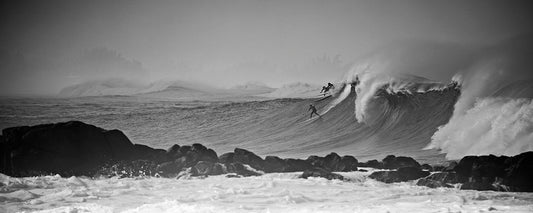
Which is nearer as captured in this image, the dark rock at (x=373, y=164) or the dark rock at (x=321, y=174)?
the dark rock at (x=321, y=174)

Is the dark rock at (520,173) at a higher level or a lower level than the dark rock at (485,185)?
higher

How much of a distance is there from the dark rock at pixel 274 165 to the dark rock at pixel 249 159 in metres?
0.08

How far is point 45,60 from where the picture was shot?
11.0 m

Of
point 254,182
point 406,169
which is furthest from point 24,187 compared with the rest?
point 406,169

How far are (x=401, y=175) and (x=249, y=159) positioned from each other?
2.35 m

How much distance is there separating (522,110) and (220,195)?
4.90 meters

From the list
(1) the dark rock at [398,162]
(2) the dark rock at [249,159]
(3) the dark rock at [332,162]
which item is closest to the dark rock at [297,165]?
(3) the dark rock at [332,162]

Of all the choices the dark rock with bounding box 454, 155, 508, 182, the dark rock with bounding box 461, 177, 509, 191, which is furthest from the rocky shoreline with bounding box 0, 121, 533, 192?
the dark rock with bounding box 461, 177, 509, 191

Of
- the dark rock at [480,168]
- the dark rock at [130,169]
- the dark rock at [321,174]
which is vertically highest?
the dark rock at [480,168]

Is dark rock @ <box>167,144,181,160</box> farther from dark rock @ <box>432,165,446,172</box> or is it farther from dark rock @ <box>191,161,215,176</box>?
dark rock @ <box>432,165,446,172</box>

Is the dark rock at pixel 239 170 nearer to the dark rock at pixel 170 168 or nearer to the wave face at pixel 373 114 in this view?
the dark rock at pixel 170 168

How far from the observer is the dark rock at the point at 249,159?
24.5 feet

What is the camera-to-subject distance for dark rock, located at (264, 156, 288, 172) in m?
7.39

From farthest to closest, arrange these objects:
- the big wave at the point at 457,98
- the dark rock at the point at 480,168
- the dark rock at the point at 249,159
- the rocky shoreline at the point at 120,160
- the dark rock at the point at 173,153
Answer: the dark rock at the point at 173,153, the big wave at the point at 457,98, the dark rock at the point at 249,159, the rocky shoreline at the point at 120,160, the dark rock at the point at 480,168
